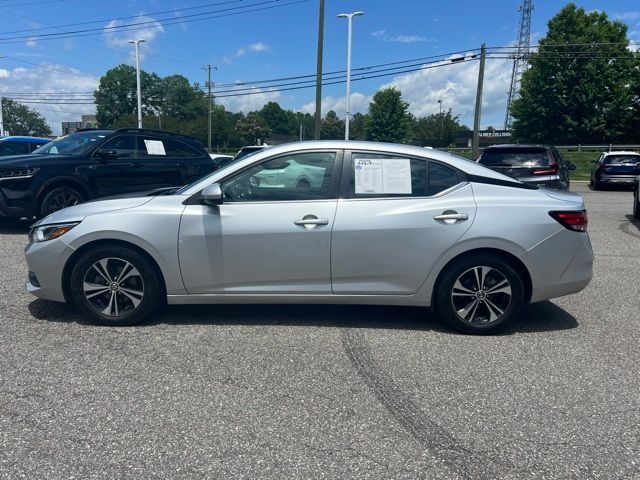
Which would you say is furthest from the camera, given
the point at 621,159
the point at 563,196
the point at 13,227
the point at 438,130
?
the point at 438,130

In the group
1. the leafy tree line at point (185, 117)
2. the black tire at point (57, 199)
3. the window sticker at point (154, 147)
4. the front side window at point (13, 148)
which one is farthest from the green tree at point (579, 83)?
the black tire at point (57, 199)

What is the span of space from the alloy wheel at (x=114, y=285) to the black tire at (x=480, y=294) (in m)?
2.58

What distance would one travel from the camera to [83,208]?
15.2ft

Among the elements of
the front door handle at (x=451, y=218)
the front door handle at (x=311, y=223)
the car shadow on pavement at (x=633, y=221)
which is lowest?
the car shadow on pavement at (x=633, y=221)

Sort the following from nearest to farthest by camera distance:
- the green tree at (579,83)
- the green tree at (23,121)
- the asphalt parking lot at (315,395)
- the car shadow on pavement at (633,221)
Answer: the asphalt parking lot at (315,395) → the car shadow on pavement at (633,221) → the green tree at (579,83) → the green tree at (23,121)

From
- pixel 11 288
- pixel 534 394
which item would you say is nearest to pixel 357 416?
pixel 534 394

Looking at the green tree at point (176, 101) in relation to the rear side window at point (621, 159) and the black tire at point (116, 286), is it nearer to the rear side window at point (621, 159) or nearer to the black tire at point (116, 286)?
the rear side window at point (621, 159)

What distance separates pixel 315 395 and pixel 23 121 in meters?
146

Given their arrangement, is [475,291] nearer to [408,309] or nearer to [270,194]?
[408,309]

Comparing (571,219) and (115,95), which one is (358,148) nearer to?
(571,219)

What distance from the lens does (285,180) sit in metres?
4.50

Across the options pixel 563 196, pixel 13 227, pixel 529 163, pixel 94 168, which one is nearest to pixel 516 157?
pixel 529 163

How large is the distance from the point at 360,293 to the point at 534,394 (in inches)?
61.9

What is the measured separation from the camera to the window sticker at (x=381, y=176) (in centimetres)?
445
